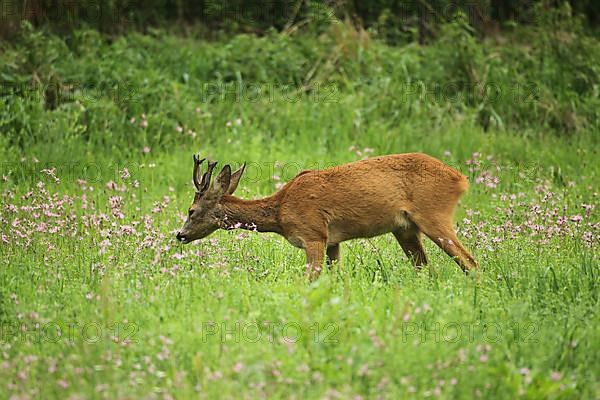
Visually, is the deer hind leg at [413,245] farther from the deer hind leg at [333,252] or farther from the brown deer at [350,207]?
the deer hind leg at [333,252]

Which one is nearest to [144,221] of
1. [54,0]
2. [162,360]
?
[162,360]

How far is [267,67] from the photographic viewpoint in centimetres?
1390

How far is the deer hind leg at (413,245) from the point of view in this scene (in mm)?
7961

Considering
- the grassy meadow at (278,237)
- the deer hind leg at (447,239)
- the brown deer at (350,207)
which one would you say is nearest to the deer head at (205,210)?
the brown deer at (350,207)

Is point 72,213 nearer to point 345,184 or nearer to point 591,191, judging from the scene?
point 345,184

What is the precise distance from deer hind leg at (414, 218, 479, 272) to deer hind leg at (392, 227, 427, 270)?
0.24 m

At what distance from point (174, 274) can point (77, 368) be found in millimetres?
1633

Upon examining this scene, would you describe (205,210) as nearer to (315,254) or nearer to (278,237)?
(315,254)

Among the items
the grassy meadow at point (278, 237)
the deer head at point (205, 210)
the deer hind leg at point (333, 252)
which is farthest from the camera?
the deer hind leg at point (333, 252)

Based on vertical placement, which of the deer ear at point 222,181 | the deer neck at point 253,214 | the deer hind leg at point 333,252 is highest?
the deer ear at point 222,181

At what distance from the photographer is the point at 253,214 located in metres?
7.93

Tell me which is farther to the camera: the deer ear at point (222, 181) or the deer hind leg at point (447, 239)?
the deer ear at point (222, 181)

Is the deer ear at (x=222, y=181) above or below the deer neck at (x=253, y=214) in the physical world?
above

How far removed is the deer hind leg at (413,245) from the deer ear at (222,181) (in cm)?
144
